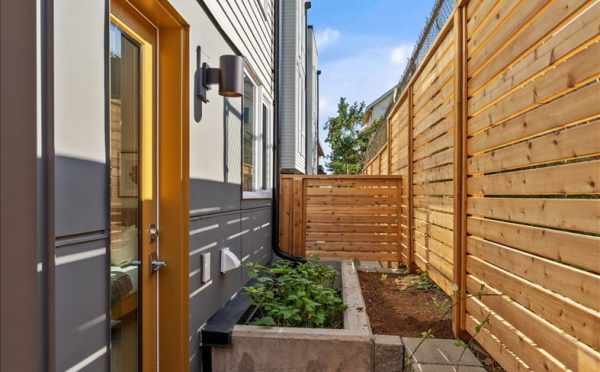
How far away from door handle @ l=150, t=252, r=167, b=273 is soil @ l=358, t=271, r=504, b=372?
1.68m

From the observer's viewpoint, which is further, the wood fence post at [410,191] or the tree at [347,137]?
the tree at [347,137]

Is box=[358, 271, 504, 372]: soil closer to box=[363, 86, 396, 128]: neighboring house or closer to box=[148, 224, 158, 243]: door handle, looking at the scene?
box=[148, 224, 158, 243]: door handle

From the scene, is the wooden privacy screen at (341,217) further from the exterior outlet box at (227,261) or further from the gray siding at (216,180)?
the exterior outlet box at (227,261)

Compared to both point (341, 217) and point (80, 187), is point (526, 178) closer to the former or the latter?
point (80, 187)

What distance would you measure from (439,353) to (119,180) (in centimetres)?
220

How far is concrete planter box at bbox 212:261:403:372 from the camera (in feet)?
7.99

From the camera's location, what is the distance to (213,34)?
278 cm

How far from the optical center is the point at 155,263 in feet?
6.89

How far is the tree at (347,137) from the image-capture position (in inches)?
786

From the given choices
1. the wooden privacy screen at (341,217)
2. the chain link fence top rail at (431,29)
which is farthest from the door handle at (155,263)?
the wooden privacy screen at (341,217)

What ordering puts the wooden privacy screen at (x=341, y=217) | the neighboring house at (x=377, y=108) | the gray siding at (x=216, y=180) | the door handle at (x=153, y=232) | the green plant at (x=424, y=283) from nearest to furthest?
1. the door handle at (x=153, y=232)
2. the gray siding at (x=216, y=180)
3. the green plant at (x=424, y=283)
4. the wooden privacy screen at (x=341, y=217)
5. the neighboring house at (x=377, y=108)

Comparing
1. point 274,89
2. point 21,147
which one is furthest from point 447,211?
point 21,147

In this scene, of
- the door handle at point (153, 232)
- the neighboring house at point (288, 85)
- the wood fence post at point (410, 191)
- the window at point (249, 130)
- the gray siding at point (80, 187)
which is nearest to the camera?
the gray siding at point (80, 187)

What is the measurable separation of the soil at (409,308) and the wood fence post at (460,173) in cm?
12
